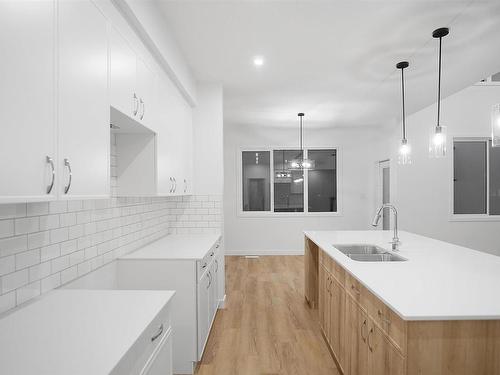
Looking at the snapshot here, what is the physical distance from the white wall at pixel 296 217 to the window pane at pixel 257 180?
24cm

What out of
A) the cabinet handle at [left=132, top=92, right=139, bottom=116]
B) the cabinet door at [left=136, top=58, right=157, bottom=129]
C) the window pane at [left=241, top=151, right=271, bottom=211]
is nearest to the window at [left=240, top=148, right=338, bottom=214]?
the window pane at [left=241, top=151, right=271, bottom=211]

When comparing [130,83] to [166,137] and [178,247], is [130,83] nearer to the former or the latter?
[166,137]

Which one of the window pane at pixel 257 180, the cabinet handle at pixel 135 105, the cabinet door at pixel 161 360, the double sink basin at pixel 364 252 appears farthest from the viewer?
the window pane at pixel 257 180

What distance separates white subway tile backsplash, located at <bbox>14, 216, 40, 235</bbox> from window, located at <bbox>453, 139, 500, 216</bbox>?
20.3 feet

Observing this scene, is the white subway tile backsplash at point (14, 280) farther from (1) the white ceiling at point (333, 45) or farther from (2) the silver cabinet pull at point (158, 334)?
(1) the white ceiling at point (333, 45)

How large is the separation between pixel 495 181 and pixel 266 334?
17.0 ft

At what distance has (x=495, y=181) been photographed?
5.39m

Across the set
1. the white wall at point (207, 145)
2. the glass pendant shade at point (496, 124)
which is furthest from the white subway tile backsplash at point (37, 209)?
the glass pendant shade at point (496, 124)

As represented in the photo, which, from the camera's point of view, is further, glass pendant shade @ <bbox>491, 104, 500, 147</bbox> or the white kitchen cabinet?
the white kitchen cabinet

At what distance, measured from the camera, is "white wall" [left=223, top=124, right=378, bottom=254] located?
261 inches

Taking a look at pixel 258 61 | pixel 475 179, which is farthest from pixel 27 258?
pixel 475 179

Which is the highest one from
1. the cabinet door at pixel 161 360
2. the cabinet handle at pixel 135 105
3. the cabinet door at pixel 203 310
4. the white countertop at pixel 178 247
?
the cabinet handle at pixel 135 105

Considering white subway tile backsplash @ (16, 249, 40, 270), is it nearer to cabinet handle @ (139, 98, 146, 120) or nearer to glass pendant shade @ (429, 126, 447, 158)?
cabinet handle @ (139, 98, 146, 120)

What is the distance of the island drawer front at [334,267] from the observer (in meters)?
2.22
